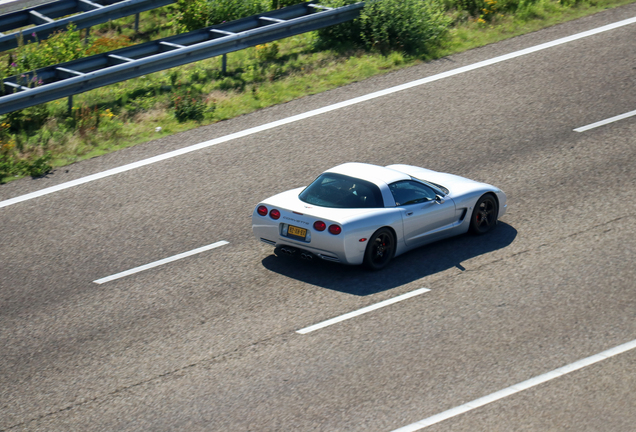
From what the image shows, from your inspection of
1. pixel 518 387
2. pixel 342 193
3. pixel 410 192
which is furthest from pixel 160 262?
pixel 518 387

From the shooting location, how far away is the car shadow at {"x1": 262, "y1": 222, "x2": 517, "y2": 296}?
9203 millimetres

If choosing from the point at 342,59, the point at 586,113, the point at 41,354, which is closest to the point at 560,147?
the point at 586,113

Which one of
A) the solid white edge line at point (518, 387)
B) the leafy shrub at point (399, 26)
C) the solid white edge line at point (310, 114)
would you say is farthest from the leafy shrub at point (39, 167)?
the solid white edge line at point (518, 387)

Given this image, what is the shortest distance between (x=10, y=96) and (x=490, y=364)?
9.61m

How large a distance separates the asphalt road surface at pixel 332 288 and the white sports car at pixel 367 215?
0.27m

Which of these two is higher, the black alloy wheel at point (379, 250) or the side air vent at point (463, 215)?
the side air vent at point (463, 215)

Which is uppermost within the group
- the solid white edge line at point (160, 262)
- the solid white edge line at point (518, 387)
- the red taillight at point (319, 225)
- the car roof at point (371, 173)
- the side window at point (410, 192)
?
the car roof at point (371, 173)

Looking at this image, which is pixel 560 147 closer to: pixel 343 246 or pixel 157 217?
pixel 343 246

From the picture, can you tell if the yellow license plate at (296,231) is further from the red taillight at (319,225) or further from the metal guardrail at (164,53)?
the metal guardrail at (164,53)

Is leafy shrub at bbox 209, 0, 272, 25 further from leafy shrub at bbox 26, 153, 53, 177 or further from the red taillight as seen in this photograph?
the red taillight

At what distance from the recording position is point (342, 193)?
9.52 meters

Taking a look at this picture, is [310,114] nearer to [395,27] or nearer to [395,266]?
[395,27]

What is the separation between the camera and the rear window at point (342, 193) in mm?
9414

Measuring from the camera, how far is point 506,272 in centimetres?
930
